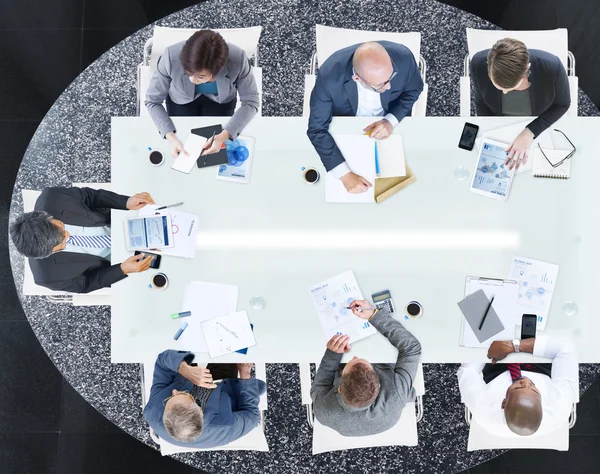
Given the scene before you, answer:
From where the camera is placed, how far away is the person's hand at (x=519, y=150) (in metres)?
2.61

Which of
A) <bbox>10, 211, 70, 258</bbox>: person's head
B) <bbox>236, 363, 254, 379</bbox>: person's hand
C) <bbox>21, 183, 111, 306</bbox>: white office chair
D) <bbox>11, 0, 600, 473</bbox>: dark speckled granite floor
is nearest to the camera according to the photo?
<bbox>10, 211, 70, 258</bbox>: person's head

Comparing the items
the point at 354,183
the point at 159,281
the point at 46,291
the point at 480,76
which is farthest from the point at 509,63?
the point at 46,291

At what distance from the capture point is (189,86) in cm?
283

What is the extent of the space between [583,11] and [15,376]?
436cm

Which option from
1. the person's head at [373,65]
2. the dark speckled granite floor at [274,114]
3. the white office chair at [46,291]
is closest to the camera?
the person's head at [373,65]

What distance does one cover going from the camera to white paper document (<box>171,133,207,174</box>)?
2.66 m

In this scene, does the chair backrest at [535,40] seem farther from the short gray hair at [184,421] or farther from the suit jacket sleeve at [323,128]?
the short gray hair at [184,421]

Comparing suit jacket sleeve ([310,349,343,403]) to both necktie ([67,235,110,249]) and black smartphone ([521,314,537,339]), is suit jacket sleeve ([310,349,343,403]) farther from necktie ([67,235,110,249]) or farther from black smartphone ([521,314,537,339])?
necktie ([67,235,110,249])

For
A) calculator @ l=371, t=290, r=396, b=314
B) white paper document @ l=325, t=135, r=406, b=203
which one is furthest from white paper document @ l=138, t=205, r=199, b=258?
calculator @ l=371, t=290, r=396, b=314

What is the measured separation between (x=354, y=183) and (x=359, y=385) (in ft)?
2.98

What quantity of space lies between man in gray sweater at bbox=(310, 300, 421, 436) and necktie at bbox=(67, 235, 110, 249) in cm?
126

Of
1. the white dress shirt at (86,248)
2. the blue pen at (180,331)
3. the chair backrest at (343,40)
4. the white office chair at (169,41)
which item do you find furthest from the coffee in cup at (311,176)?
the white dress shirt at (86,248)

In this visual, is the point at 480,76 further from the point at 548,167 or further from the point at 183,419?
the point at 183,419

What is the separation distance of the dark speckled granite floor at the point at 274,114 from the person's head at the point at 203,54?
1064 millimetres
